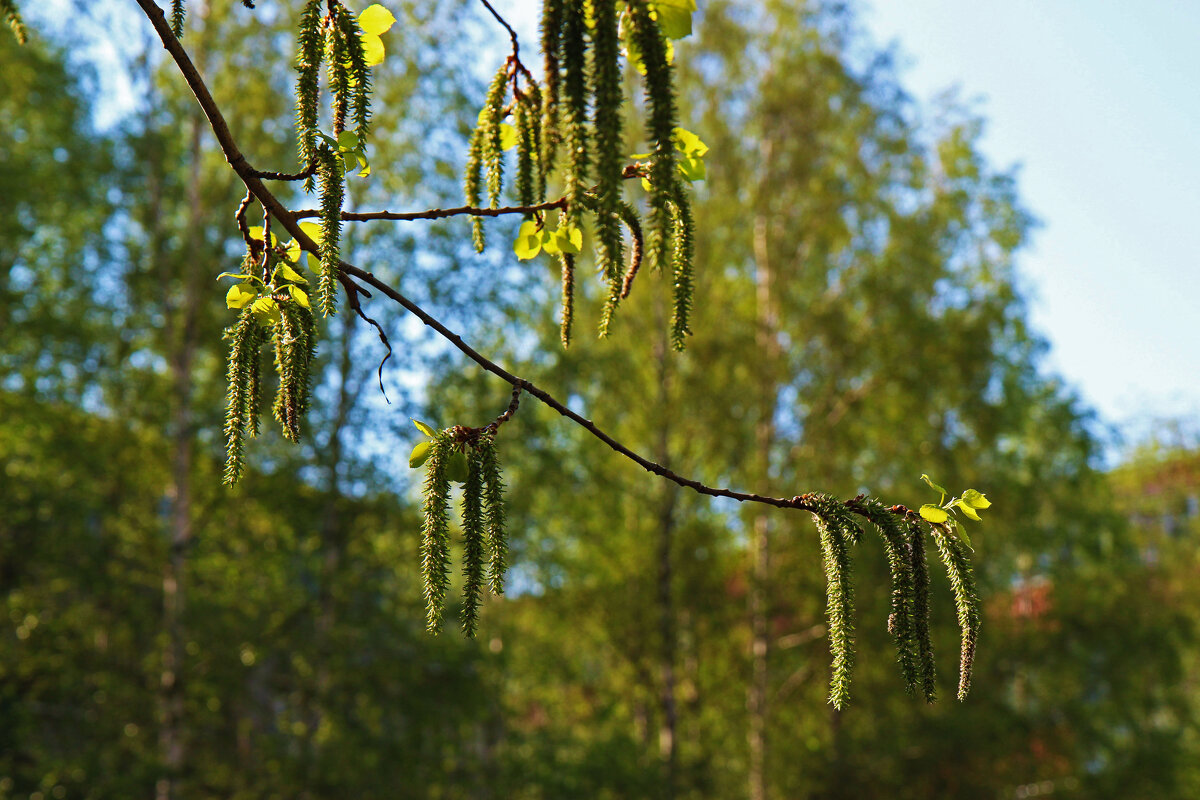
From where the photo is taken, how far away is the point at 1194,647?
Answer: 1302cm

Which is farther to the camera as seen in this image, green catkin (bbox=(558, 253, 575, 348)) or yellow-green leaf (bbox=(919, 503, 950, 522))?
green catkin (bbox=(558, 253, 575, 348))

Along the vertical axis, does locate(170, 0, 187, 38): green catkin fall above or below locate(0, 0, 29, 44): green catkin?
below

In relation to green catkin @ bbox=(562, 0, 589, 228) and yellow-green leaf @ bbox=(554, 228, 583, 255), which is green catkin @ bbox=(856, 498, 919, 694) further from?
green catkin @ bbox=(562, 0, 589, 228)

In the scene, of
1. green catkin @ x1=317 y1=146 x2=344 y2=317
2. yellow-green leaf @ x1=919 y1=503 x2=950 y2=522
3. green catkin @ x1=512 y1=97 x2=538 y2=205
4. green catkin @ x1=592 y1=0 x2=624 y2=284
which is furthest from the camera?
green catkin @ x1=512 y1=97 x2=538 y2=205

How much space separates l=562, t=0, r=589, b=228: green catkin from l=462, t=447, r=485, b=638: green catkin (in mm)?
478

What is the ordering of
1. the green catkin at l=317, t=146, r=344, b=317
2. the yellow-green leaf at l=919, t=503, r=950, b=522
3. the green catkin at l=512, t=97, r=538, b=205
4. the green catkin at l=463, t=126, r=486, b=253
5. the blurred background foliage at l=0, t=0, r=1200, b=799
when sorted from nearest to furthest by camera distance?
1. the green catkin at l=317, t=146, r=344, b=317
2. the yellow-green leaf at l=919, t=503, r=950, b=522
3. the green catkin at l=512, t=97, r=538, b=205
4. the green catkin at l=463, t=126, r=486, b=253
5. the blurred background foliage at l=0, t=0, r=1200, b=799

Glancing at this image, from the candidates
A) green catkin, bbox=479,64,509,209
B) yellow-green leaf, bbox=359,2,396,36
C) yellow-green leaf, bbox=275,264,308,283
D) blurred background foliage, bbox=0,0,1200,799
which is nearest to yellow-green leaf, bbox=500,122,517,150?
green catkin, bbox=479,64,509,209

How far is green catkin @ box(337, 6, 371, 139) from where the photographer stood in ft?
4.83

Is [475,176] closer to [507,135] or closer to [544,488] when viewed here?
[507,135]

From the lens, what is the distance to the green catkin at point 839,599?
4.52 feet

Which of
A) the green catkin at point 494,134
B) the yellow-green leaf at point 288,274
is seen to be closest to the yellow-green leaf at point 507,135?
the green catkin at point 494,134

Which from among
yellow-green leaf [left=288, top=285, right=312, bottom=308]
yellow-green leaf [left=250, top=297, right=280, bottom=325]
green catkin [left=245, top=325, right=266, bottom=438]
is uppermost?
yellow-green leaf [left=288, top=285, right=312, bottom=308]

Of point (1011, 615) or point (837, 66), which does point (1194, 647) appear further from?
point (837, 66)

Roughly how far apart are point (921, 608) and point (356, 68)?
108 centimetres
